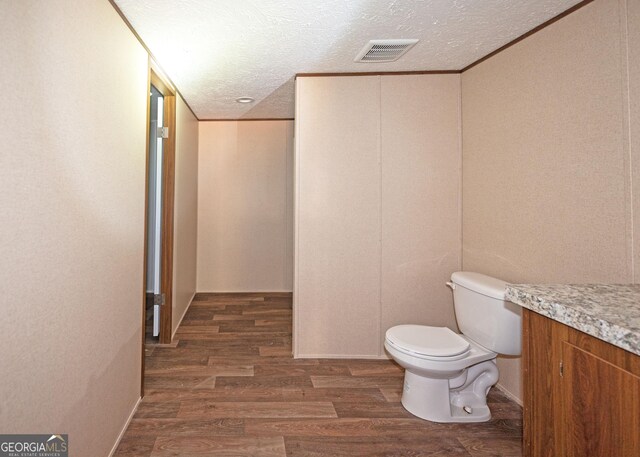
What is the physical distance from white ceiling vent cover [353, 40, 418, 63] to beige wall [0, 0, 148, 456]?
1.41 m

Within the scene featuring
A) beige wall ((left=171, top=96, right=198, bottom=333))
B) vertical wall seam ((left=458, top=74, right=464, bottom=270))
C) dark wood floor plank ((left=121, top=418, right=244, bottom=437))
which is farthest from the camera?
beige wall ((left=171, top=96, right=198, bottom=333))

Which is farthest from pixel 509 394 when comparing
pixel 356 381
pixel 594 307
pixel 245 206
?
pixel 245 206

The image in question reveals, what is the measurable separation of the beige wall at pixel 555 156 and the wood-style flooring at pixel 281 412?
2.26 ft

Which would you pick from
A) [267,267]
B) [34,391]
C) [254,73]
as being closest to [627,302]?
[34,391]

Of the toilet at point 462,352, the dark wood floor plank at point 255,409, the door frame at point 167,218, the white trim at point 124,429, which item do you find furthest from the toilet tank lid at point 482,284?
the door frame at point 167,218

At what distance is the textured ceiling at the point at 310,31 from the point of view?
1712mm

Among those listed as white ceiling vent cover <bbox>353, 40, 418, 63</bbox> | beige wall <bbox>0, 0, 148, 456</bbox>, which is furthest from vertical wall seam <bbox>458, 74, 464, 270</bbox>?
beige wall <bbox>0, 0, 148, 456</bbox>

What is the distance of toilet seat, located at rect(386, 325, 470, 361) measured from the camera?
71.4 inches

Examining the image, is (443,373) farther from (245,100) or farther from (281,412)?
(245,100)

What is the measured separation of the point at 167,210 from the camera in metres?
2.95

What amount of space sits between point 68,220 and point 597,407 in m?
1.76

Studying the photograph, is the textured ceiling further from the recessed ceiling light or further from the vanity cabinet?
the vanity cabinet

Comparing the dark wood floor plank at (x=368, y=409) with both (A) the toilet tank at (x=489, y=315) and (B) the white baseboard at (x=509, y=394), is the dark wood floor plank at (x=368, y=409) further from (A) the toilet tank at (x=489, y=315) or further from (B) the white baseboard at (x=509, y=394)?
(B) the white baseboard at (x=509, y=394)

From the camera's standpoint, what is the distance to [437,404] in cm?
193
